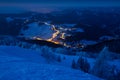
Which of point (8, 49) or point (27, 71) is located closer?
point (27, 71)

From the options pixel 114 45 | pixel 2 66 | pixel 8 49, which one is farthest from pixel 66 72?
pixel 114 45

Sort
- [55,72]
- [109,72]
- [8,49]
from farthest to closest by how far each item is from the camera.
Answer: [8,49], [109,72], [55,72]

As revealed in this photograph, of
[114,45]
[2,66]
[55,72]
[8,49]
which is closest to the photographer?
[55,72]

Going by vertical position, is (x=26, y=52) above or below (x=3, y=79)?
below

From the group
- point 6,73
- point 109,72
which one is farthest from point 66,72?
point 109,72

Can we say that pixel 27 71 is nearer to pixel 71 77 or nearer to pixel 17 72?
pixel 17 72

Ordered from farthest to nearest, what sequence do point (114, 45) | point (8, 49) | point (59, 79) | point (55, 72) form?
point (114, 45), point (8, 49), point (55, 72), point (59, 79)

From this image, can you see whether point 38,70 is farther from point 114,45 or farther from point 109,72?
point 114,45

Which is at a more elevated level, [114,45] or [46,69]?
[46,69]

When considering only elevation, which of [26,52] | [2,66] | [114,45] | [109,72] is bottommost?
[114,45]
